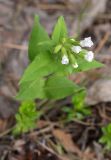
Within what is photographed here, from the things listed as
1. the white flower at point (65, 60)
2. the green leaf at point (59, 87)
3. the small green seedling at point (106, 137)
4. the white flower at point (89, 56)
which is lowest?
the small green seedling at point (106, 137)

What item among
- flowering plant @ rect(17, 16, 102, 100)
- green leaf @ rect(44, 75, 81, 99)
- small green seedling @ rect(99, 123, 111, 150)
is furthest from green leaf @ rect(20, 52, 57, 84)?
small green seedling @ rect(99, 123, 111, 150)

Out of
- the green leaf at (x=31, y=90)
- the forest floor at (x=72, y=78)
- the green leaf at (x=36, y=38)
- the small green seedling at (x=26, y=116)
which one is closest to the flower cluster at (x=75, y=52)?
the green leaf at (x=36, y=38)

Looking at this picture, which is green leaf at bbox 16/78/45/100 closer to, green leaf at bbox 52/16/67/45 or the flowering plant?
the flowering plant

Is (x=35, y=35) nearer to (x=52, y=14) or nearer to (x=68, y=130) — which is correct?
(x=68, y=130)

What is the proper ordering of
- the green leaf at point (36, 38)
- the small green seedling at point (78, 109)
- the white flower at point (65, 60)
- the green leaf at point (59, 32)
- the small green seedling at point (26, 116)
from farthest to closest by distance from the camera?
the small green seedling at point (78, 109), the small green seedling at point (26, 116), the green leaf at point (36, 38), the green leaf at point (59, 32), the white flower at point (65, 60)

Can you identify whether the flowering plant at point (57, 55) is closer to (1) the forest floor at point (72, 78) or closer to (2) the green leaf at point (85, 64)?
(2) the green leaf at point (85, 64)

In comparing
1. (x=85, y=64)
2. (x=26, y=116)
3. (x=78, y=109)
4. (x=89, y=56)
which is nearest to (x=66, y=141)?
(x=78, y=109)

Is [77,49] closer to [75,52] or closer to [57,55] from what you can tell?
[75,52]
